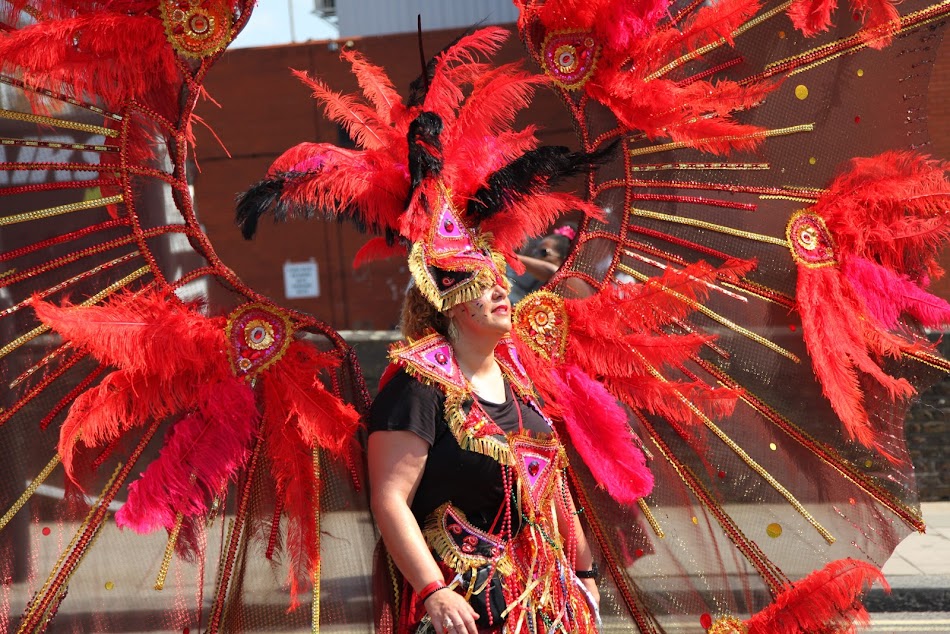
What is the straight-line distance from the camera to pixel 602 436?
278cm

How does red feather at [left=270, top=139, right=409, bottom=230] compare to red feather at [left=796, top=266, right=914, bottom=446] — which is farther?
red feather at [left=796, top=266, right=914, bottom=446]

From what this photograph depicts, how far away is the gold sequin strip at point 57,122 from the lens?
2.41m

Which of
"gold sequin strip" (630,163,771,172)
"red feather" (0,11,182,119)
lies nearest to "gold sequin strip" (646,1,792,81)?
"gold sequin strip" (630,163,771,172)

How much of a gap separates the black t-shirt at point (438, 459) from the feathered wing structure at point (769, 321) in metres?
0.49

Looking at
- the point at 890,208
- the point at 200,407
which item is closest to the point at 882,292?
the point at 890,208

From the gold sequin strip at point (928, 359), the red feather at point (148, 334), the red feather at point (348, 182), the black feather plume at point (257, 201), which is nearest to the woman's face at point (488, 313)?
the red feather at point (348, 182)

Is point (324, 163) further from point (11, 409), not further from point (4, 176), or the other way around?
point (11, 409)

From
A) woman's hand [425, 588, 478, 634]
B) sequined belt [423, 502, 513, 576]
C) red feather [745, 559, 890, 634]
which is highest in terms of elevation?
sequined belt [423, 502, 513, 576]

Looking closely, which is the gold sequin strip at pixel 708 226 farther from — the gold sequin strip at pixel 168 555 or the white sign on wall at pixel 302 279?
the white sign on wall at pixel 302 279

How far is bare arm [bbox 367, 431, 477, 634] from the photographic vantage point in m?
2.29

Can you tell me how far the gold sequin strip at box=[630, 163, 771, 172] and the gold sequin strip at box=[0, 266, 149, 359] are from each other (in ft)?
4.53

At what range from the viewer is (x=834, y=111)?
294 cm

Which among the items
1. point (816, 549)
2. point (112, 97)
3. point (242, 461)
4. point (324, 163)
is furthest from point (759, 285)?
point (112, 97)

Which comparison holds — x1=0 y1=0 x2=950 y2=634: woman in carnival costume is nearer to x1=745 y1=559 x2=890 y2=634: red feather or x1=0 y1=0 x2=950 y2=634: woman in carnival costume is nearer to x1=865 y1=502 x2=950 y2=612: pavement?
x1=745 y1=559 x2=890 y2=634: red feather
